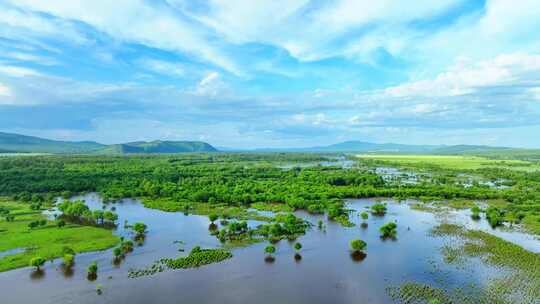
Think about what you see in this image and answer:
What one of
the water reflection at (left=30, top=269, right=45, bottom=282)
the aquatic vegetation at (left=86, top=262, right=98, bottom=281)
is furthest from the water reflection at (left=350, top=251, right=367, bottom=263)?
the water reflection at (left=30, top=269, right=45, bottom=282)

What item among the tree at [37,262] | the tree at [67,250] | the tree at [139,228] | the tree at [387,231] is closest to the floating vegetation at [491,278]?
the tree at [387,231]

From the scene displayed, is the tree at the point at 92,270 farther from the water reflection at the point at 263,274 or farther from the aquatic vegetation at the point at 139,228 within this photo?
the aquatic vegetation at the point at 139,228

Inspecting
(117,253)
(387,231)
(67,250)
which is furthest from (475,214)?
(67,250)

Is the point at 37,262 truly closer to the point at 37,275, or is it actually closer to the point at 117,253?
the point at 37,275

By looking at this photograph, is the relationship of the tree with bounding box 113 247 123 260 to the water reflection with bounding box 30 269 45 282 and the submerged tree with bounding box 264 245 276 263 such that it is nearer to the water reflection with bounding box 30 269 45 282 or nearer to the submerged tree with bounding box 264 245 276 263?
the water reflection with bounding box 30 269 45 282

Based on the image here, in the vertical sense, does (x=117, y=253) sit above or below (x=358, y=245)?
below
